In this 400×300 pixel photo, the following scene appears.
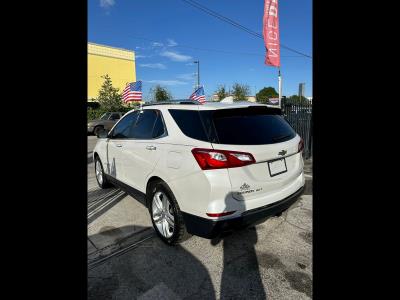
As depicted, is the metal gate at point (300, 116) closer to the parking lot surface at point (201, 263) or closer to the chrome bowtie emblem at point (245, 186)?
the parking lot surface at point (201, 263)

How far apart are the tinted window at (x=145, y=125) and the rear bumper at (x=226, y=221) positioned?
4.28 feet

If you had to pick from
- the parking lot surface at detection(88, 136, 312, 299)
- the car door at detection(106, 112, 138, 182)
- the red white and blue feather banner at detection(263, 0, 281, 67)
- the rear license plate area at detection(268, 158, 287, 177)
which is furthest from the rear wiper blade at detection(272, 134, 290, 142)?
the red white and blue feather banner at detection(263, 0, 281, 67)

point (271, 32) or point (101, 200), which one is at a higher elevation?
point (271, 32)

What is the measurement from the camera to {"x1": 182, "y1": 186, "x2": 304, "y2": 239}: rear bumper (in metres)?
2.74

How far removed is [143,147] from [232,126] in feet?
4.41

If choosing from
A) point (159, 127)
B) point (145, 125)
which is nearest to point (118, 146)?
point (145, 125)

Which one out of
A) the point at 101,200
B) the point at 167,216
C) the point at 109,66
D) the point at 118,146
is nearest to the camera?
the point at 167,216

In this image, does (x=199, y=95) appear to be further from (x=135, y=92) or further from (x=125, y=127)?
(x=125, y=127)

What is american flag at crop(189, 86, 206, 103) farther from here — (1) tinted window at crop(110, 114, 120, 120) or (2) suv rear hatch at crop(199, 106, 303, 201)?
(2) suv rear hatch at crop(199, 106, 303, 201)

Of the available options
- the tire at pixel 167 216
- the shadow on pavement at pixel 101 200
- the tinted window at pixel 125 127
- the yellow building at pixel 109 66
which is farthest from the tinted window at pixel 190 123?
the yellow building at pixel 109 66

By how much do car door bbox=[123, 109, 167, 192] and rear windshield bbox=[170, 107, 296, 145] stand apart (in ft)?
1.26

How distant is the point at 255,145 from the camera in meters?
2.90
